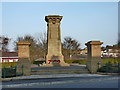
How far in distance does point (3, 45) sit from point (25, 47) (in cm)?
4936

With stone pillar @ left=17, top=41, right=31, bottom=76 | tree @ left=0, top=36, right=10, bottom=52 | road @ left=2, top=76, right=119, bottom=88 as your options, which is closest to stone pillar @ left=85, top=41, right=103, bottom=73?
road @ left=2, top=76, right=119, bottom=88

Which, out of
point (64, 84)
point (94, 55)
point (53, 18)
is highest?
point (53, 18)

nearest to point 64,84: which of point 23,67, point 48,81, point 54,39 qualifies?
point 48,81

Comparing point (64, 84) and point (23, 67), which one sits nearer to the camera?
point (64, 84)

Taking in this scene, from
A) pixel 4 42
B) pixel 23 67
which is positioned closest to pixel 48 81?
pixel 23 67

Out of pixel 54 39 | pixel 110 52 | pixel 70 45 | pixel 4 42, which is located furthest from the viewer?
pixel 110 52

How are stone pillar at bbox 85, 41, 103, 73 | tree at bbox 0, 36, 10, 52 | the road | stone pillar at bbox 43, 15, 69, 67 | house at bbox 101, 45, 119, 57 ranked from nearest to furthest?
the road, stone pillar at bbox 85, 41, 103, 73, stone pillar at bbox 43, 15, 69, 67, tree at bbox 0, 36, 10, 52, house at bbox 101, 45, 119, 57

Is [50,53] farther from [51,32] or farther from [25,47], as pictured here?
[25,47]

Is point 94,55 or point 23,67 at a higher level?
point 94,55

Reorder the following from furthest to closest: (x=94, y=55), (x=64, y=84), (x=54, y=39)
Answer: (x=54, y=39)
(x=94, y=55)
(x=64, y=84)

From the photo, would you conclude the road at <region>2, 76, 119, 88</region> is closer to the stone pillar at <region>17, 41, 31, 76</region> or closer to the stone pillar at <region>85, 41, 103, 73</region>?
the stone pillar at <region>17, 41, 31, 76</region>

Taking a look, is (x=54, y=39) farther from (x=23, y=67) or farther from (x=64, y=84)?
(x=64, y=84)

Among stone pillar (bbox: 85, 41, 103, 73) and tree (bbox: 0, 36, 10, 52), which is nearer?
stone pillar (bbox: 85, 41, 103, 73)

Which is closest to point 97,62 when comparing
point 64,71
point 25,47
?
point 64,71
